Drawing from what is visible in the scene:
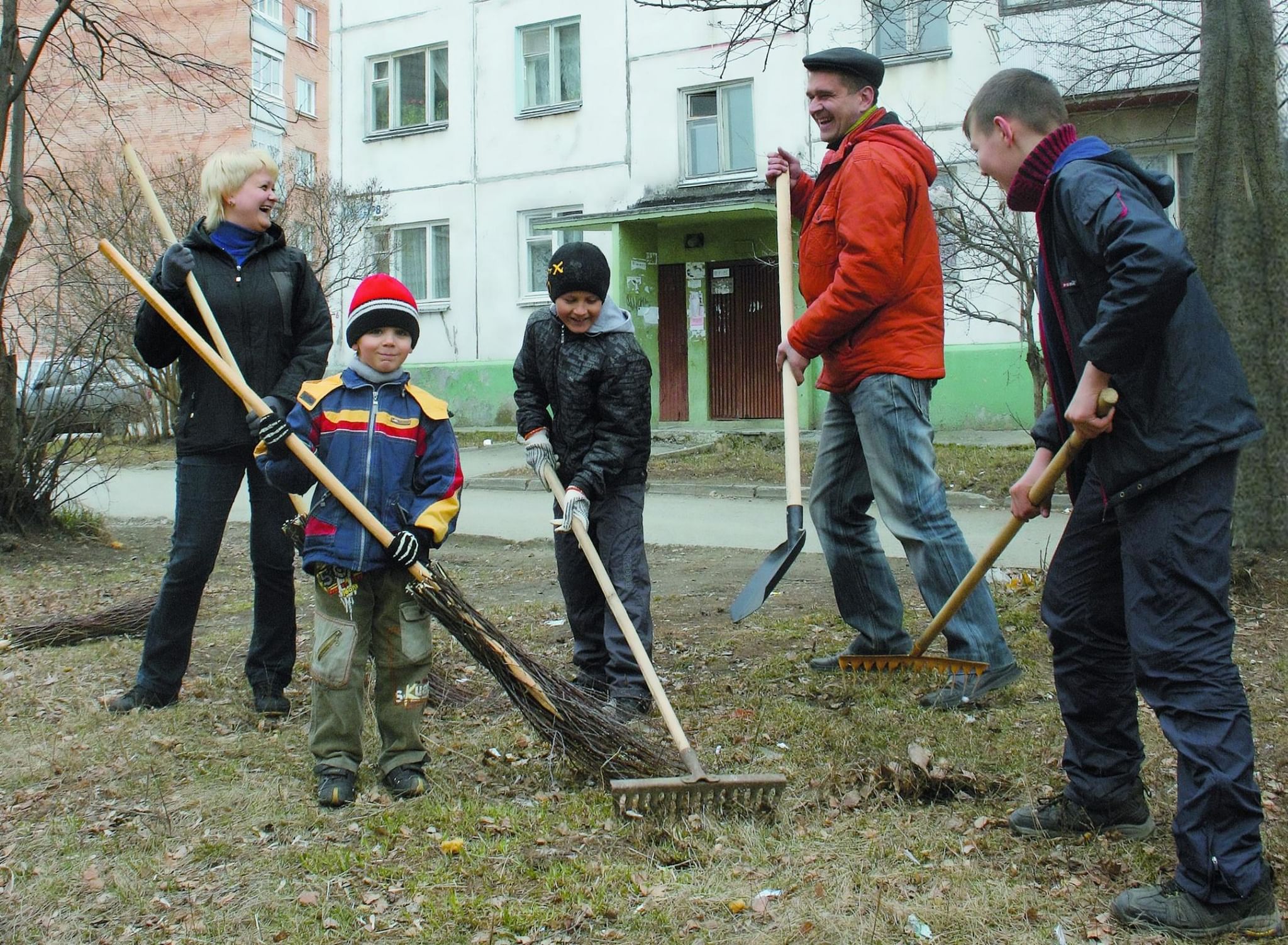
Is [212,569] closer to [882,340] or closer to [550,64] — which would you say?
[882,340]

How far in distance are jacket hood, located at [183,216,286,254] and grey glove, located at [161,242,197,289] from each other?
123 mm

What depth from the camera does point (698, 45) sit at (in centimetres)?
1784

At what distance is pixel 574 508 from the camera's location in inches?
156

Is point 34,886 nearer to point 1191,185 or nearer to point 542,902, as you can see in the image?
point 542,902

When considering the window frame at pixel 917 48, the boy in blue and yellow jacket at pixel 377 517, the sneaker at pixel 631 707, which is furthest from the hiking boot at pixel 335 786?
the window frame at pixel 917 48

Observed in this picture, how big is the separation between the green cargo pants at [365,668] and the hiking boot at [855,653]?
169 centimetres

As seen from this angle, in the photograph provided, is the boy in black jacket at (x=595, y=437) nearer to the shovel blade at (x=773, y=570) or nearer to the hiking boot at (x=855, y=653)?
the shovel blade at (x=773, y=570)

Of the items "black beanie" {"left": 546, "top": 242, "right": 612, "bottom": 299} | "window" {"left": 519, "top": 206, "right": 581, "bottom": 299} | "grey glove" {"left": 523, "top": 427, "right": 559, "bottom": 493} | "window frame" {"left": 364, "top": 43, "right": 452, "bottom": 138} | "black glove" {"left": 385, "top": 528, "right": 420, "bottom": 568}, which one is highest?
"window frame" {"left": 364, "top": 43, "right": 452, "bottom": 138}

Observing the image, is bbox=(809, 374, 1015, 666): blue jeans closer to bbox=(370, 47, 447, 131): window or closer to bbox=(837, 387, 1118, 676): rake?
bbox=(837, 387, 1118, 676): rake

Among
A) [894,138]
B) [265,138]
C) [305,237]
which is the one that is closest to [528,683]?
[894,138]

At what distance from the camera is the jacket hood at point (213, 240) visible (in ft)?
14.3

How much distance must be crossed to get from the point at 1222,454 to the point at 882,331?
1.77 metres

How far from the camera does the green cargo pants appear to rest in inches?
139

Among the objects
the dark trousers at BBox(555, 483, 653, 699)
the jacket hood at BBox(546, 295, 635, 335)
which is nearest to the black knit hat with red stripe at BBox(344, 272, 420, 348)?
the jacket hood at BBox(546, 295, 635, 335)
